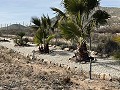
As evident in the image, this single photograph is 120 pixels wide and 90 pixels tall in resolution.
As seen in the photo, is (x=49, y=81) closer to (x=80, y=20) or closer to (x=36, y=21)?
(x=80, y=20)

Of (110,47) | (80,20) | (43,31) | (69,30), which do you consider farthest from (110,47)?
(69,30)

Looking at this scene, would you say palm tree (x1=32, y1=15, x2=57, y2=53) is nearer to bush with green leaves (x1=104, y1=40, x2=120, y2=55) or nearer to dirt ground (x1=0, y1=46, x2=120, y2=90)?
bush with green leaves (x1=104, y1=40, x2=120, y2=55)

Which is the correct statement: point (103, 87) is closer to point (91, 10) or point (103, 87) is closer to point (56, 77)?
point (56, 77)

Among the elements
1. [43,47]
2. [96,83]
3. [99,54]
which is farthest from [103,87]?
[43,47]

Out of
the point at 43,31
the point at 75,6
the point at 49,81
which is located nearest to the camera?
the point at 49,81

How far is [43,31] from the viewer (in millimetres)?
23266

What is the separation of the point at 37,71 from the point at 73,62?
4.29m

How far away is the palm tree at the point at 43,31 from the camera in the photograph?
23147 millimetres

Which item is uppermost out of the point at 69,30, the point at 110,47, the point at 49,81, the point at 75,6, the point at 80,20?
the point at 75,6

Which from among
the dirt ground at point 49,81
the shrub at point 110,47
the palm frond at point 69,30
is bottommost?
the dirt ground at point 49,81

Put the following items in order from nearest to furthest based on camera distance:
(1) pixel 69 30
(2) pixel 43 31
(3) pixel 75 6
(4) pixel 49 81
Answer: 1. (4) pixel 49 81
2. (1) pixel 69 30
3. (3) pixel 75 6
4. (2) pixel 43 31

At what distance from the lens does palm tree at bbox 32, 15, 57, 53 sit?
911 inches

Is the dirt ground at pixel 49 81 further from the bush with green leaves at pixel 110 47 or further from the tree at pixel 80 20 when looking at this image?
the bush with green leaves at pixel 110 47

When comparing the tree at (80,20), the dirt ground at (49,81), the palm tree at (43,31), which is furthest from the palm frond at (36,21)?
the dirt ground at (49,81)
